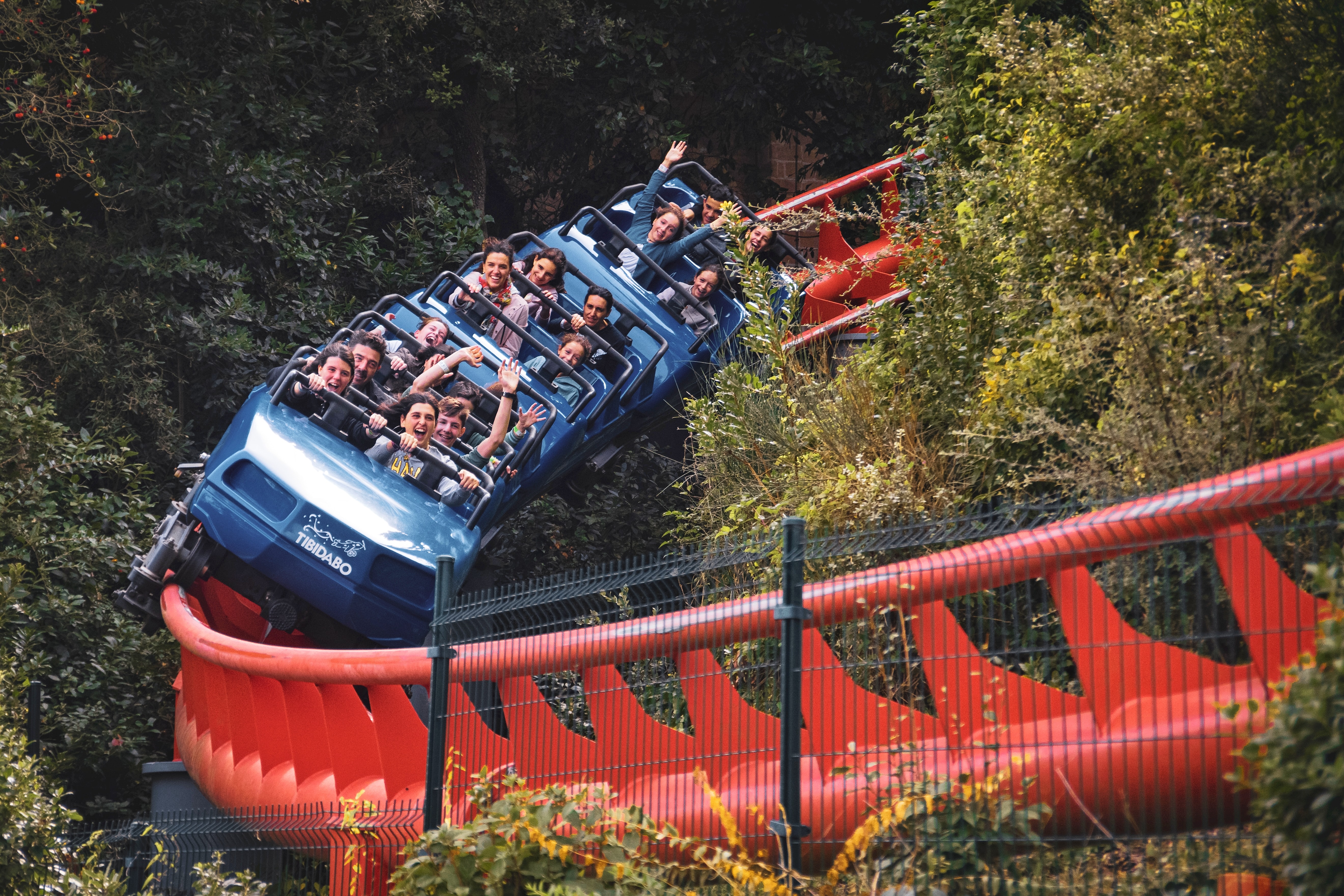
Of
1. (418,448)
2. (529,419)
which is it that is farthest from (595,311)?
(418,448)

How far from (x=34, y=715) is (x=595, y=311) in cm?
479

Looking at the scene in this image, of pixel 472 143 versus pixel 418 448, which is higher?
pixel 472 143

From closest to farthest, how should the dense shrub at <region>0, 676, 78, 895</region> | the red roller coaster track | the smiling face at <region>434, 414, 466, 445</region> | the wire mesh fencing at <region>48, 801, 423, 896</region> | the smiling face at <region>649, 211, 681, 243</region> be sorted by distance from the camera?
the red roller coaster track, the dense shrub at <region>0, 676, 78, 895</region>, the wire mesh fencing at <region>48, 801, 423, 896</region>, the smiling face at <region>434, 414, 466, 445</region>, the smiling face at <region>649, 211, 681, 243</region>

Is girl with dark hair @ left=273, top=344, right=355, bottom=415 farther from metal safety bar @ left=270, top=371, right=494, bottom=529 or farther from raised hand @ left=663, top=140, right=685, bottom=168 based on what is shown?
raised hand @ left=663, top=140, right=685, bottom=168

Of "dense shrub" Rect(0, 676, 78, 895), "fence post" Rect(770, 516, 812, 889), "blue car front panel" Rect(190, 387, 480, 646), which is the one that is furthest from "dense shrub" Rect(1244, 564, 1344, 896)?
"blue car front panel" Rect(190, 387, 480, 646)

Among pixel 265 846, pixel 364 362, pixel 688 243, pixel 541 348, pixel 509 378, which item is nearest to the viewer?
pixel 265 846

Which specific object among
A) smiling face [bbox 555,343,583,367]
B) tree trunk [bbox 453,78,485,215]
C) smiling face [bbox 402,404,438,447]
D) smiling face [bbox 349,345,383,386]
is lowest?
smiling face [bbox 402,404,438,447]

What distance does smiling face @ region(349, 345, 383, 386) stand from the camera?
27.2ft

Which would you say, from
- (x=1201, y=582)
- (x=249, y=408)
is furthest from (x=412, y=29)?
(x=1201, y=582)

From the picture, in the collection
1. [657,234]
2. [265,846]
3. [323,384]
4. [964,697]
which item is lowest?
[265,846]

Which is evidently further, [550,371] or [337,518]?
[550,371]

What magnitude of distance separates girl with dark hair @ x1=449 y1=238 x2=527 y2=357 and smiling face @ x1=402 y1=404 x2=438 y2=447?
4.47ft

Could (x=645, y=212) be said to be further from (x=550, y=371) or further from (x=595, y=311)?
(x=550, y=371)

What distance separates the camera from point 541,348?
8641 mm
